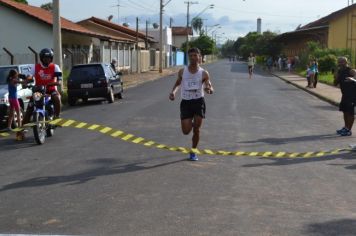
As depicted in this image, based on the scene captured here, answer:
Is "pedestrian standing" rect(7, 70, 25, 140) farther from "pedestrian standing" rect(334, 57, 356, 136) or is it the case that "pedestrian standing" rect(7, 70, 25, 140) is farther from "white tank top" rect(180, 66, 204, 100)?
"pedestrian standing" rect(334, 57, 356, 136)

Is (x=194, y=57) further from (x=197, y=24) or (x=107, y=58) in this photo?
(x=197, y=24)

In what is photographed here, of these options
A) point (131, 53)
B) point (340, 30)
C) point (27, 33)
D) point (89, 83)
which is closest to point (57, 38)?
point (89, 83)

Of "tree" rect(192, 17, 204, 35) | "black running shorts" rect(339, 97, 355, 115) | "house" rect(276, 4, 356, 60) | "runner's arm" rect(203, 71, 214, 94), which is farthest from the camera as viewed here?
"tree" rect(192, 17, 204, 35)

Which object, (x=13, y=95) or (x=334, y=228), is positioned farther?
(x=13, y=95)

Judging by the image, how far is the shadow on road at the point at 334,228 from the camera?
5537 millimetres

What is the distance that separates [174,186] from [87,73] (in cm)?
1457

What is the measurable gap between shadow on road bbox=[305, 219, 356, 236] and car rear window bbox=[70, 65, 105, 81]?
16.0 metres

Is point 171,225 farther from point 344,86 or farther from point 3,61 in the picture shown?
point 3,61

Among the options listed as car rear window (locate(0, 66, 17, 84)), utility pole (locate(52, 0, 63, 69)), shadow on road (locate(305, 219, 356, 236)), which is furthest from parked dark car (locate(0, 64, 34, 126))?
shadow on road (locate(305, 219, 356, 236))

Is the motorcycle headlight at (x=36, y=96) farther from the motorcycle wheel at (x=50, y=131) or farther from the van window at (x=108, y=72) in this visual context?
the van window at (x=108, y=72)

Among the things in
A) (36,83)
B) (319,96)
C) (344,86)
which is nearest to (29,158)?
(36,83)

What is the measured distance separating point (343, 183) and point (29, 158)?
16.1 feet

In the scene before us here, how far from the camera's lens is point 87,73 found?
2144cm

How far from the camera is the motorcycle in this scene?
35.8 ft
